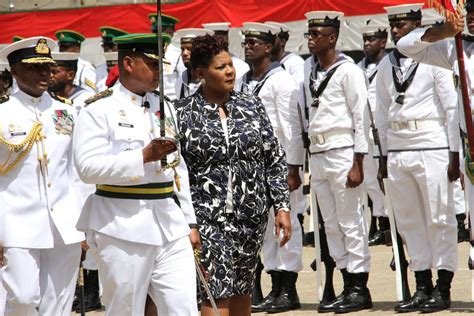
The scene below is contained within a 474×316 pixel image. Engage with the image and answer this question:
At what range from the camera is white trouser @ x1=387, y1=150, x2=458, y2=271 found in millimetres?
11008

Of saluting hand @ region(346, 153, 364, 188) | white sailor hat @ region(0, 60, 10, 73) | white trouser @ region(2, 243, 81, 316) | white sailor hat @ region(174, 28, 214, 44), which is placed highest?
white sailor hat @ region(174, 28, 214, 44)

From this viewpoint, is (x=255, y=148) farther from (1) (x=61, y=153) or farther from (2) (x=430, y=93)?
(2) (x=430, y=93)

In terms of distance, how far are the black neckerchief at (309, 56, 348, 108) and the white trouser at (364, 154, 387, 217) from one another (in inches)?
178

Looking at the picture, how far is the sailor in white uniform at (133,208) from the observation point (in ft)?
24.1

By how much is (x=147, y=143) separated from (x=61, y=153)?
51.9 inches

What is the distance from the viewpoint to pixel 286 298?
1170cm

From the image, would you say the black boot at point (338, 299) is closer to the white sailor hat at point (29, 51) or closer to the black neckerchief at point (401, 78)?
the black neckerchief at point (401, 78)

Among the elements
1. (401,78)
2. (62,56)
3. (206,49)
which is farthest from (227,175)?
(62,56)

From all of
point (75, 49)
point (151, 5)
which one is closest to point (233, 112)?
point (75, 49)

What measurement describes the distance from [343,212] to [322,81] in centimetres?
119

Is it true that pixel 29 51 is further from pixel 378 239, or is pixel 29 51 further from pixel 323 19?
pixel 378 239

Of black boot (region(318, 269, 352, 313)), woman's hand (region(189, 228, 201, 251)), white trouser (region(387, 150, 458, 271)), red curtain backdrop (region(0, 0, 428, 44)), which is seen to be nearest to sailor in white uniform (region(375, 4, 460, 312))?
white trouser (region(387, 150, 458, 271))

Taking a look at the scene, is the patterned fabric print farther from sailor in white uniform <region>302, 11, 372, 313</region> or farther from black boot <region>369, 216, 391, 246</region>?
black boot <region>369, 216, 391, 246</region>

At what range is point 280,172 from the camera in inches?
336
